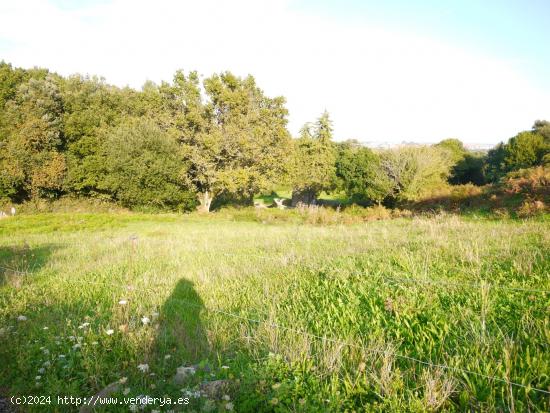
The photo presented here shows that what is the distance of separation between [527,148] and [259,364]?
5617cm

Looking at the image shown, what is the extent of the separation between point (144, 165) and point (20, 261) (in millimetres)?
22531

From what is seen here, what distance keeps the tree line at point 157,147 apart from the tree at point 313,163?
0.66 metres

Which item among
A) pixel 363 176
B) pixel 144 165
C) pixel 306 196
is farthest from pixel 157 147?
pixel 363 176

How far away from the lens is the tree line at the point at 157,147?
3203 centimetres

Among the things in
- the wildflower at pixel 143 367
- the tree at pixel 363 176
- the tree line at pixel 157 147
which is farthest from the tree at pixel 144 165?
the wildflower at pixel 143 367

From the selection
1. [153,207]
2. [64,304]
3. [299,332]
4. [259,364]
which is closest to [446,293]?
[299,332]

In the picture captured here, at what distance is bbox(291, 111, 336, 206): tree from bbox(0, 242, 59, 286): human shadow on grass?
29197 mm

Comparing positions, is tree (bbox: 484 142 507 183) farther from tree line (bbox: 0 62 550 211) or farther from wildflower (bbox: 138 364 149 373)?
wildflower (bbox: 138 364 149 373)

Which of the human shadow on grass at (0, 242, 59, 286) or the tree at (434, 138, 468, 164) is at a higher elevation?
the tree at (434, 138, 468, 164)

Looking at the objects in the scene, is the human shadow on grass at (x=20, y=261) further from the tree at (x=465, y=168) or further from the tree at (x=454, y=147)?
the tree at (x=454, y=147)

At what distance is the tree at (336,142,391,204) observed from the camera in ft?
129

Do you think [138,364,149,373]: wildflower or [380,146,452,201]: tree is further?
[380,146,452,201]: tree

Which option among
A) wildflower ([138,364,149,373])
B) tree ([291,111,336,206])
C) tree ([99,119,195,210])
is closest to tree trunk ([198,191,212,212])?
tree ([99,119,195,210])

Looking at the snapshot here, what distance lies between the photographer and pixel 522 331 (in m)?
3.92
